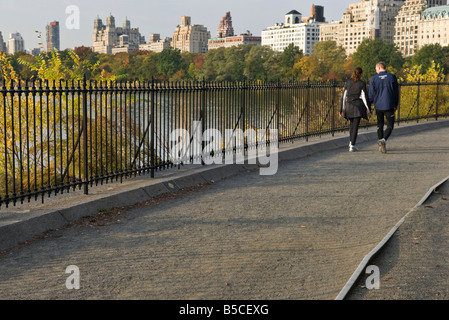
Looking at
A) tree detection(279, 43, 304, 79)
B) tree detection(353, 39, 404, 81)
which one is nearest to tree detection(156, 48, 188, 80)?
tree detection(279, 43, 304, 79)

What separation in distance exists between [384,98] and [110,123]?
7568mm

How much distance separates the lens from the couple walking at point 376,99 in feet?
48.4

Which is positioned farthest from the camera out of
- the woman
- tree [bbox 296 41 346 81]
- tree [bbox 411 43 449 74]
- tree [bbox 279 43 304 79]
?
tree [bbox 279 43 304 79]

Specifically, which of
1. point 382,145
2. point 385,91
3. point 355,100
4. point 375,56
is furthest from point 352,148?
point 375,56

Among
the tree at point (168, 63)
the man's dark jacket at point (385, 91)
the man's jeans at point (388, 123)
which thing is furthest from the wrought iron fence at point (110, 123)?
the tree at point (168, 63)

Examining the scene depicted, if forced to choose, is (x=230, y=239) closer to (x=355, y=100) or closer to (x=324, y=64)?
(x=355, y=100)

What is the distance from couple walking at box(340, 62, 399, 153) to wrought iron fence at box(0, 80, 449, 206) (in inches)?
60.1

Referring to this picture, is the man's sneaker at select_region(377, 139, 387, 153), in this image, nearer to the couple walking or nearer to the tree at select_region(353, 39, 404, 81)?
the couple walking

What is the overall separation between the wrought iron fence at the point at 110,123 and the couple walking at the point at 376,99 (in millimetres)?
1527

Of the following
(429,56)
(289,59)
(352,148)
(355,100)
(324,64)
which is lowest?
(352,148)

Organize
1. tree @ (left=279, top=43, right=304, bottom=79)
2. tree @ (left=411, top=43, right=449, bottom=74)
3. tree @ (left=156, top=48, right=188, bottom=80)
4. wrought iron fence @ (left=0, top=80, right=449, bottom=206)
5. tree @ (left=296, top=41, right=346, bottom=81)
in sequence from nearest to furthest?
wrought iron fence @ (left=0, top=80, right=449, bottom=206), tree @ (left=296, top=41, right=346, bottom=81), tree @ (left=411, top=43, right=449, bottom=74), tree @ (left=156, top=48, right=188, bottom=80), tree @ (left=279, top=43, right=304, bottom=79)

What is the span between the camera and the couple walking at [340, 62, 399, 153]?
48.4ft

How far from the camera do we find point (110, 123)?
10.0 meters
